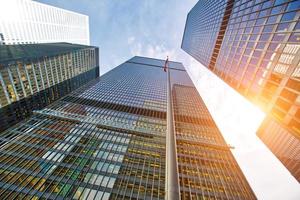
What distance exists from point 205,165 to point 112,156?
106ft

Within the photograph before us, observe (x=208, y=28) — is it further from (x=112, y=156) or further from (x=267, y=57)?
(x=112, y=156)

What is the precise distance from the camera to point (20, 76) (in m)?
77.9

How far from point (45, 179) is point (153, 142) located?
35397mm

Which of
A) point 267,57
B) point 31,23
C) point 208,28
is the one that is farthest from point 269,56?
point 31,23

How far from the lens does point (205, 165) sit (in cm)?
5281

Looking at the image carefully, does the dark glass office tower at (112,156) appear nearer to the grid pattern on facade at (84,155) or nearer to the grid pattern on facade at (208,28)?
the grid pattern on facade at (84,155)

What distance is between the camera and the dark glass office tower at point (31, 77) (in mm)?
72438

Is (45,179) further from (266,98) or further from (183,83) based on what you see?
(183,83)

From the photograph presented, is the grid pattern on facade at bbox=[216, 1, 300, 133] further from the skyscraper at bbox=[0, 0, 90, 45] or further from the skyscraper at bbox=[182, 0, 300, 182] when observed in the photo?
the skyscraper at bbox=[0, 0, 90, 45]

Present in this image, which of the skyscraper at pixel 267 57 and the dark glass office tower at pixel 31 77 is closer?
the skyscraper at pixel 267 57

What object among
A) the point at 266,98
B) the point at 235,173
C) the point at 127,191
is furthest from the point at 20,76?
the point at 235,173

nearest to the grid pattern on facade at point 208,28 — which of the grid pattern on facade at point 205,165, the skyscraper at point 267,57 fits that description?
the skyscraper at point 267,57

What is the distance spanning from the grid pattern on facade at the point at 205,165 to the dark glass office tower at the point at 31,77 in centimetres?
8500

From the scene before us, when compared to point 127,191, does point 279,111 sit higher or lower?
higher
